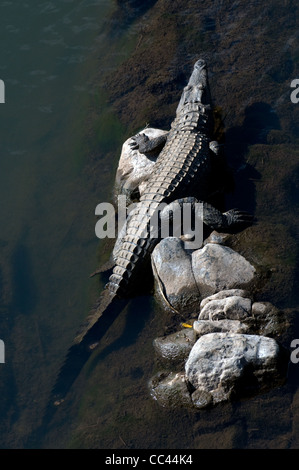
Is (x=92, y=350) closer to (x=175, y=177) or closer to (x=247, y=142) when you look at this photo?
(x=175, y=177)

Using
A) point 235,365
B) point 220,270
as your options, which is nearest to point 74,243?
point 220,270

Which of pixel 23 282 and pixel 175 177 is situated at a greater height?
pixel 175 177

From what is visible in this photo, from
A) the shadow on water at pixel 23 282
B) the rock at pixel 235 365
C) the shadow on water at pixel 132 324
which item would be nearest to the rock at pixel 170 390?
the rock at pixel 235 365

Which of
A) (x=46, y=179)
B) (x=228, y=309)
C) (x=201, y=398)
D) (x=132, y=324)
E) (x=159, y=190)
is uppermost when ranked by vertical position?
(x=46, y=179)

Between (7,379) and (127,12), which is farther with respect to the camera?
(127,12)

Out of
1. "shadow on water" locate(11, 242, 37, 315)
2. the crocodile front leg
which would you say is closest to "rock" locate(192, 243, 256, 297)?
"shadow on water" locate(11, 242, 37, 315)
